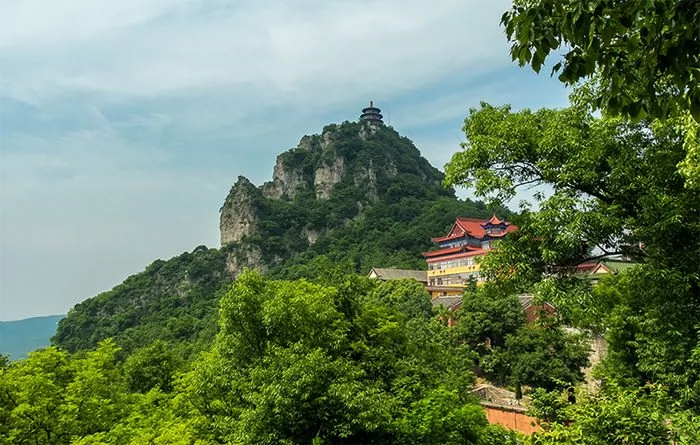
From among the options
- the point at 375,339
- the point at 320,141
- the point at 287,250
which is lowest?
the point at 375,339

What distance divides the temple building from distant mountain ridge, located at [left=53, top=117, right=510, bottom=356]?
29.3 ft

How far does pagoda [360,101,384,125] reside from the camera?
105250 mm

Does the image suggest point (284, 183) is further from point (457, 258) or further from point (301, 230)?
point (457, 258)

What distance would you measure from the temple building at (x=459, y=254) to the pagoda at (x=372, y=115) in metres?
63.6

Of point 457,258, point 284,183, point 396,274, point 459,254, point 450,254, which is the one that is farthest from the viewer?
point 284,183

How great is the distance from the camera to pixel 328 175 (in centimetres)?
8831

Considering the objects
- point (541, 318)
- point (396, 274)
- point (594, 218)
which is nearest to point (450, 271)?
point (396, 274)

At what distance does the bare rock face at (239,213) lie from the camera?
246 ft

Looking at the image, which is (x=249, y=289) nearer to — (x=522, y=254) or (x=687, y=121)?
(x=522, y=254)

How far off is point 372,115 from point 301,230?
40.3 m

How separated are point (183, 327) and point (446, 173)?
46184 mm

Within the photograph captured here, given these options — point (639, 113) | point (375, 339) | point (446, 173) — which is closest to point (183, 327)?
point (375, 339)

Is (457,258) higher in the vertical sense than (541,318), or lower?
higher

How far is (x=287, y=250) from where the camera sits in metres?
73.1
